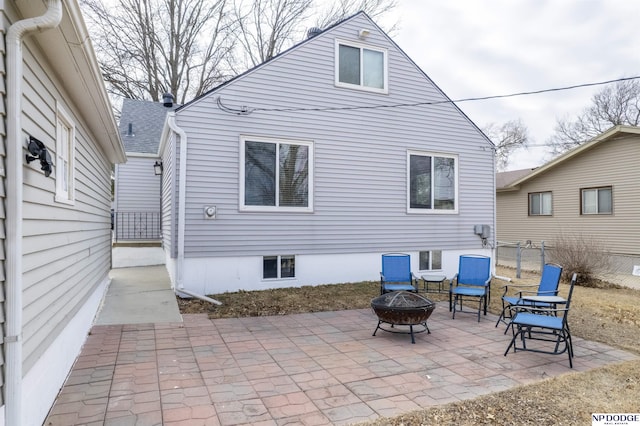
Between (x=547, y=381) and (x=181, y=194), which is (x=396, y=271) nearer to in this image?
(x=547, y=381)

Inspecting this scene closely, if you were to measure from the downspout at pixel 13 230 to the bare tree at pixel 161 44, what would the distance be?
1744 centimetres

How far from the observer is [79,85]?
12.7 ft

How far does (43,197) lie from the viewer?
295cm

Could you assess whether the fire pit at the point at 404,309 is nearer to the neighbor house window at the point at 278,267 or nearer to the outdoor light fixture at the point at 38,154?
the neighbor house window at the point at 278,267

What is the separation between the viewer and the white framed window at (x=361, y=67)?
880 cm

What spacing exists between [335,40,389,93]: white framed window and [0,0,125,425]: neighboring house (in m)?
5.28

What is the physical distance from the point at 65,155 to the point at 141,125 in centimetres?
1032

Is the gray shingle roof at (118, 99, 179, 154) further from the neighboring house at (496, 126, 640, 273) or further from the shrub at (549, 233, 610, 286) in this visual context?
the neighboring house at (496, 126, 640, 273)

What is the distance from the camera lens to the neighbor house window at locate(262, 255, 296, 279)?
8.09 meters

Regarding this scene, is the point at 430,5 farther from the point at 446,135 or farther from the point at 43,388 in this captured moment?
the point at 43,388

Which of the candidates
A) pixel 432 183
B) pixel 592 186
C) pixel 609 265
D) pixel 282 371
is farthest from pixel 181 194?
pixel 592 186

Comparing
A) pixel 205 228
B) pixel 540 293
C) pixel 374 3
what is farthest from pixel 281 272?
pixel 374 3

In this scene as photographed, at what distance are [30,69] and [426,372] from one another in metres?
4.21

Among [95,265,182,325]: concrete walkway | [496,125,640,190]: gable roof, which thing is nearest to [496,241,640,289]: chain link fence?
[496,125,640,190]: gable roof
